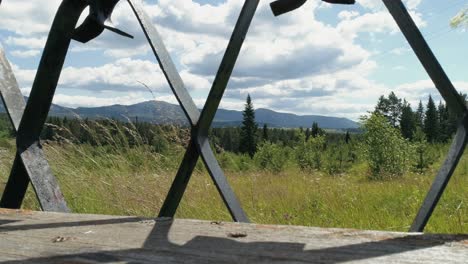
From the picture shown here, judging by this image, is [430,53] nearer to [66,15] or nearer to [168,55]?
[168,55]

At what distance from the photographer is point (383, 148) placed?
18281 mm

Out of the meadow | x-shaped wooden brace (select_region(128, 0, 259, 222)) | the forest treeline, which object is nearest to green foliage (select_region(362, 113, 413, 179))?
the forest treeline

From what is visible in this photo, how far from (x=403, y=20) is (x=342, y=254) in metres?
0.59

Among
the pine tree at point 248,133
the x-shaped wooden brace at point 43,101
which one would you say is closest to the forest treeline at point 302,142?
the pine tree at point 248,133

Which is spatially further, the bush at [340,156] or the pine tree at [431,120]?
the pine tree at [431,120]

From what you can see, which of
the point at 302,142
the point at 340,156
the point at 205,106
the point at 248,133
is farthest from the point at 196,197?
the point at 248,133

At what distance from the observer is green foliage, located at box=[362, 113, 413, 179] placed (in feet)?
59.1

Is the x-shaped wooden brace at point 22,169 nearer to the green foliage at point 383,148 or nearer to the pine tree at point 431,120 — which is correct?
the green foliage at point 383,148

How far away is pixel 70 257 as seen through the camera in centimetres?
94

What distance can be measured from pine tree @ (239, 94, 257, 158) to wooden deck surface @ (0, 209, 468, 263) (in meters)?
43.1

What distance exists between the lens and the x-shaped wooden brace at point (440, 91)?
112cm

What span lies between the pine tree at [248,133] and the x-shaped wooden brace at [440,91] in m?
43.0

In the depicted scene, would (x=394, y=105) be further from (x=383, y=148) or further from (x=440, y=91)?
(x=440, y=91)

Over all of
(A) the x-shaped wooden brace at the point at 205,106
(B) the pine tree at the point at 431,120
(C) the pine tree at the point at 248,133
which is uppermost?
(B) the pine tree at the point at 431,120
